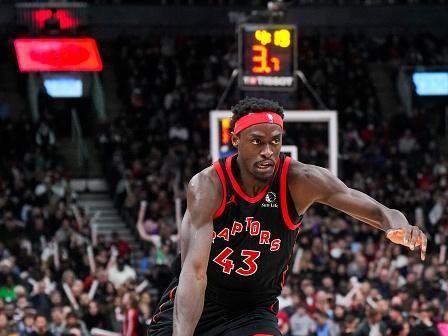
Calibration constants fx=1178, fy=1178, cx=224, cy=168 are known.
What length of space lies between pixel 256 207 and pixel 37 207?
1460 cm

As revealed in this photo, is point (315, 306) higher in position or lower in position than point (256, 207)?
lower

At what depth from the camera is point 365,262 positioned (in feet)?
63.9

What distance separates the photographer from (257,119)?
6.28m

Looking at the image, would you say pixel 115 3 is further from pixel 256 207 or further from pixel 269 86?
pixel 256 207

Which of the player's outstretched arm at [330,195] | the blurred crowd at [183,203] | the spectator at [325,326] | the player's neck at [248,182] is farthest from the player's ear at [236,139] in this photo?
the spectator at [325,326]

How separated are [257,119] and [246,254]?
0.74 meters

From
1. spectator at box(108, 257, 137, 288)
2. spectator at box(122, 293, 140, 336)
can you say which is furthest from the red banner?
spectator at box(122, 293, 140, 336)

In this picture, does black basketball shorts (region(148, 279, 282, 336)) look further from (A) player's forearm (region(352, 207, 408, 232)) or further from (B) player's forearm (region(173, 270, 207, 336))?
(A) player's forearm (region(352, 207, 408, 232))

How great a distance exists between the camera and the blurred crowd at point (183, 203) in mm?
15984

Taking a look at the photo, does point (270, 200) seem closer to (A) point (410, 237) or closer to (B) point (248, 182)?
(B) point (248, 182)

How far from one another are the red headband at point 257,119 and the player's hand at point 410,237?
89 centimetres

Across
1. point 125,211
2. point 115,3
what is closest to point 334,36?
point 115,3

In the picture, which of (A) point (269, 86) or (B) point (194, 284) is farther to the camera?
(A) point (269, 86)

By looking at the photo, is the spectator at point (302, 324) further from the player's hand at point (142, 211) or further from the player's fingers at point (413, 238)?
the player's fingers at point (413, 238)
